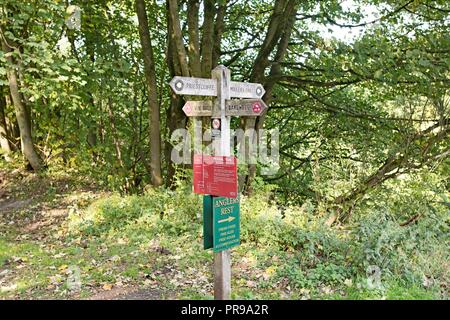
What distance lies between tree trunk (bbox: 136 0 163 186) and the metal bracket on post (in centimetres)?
564

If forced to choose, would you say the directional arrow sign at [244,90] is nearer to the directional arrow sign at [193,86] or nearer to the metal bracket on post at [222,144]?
the metal bracket on post at [222,144]

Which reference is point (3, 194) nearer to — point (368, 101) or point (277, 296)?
point (277, 296)

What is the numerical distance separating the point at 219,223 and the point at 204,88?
1.39m

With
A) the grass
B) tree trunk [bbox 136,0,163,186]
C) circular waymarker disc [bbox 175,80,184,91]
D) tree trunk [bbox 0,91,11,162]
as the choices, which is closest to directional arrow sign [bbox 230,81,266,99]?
circular waymarker disc [bbox 175,80,184,91]

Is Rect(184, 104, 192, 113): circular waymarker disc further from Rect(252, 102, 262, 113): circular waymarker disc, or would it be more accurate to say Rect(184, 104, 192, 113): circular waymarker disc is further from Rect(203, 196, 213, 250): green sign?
Rect(203, 196, 213, 250): green sign

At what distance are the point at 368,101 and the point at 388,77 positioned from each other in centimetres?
363

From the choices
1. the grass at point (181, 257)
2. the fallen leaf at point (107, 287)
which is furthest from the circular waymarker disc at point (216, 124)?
the fallen leaf at point (107, 287)

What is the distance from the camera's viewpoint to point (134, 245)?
678 cm

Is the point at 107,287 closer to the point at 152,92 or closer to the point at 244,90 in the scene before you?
the point at 244,90

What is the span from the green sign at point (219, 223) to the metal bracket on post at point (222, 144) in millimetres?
146

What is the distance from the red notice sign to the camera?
13.6 feet

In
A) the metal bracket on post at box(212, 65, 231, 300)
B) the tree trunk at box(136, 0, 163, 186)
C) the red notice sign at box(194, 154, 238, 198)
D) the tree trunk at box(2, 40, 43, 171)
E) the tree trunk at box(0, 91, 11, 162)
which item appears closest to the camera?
the red notice sign at box(194, 154, 238, 198)

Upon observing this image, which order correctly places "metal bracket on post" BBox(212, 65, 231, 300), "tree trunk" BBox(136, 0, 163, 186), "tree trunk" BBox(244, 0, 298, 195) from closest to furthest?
"metal bracket on post" BBox(212, 65, 231, 300), "tree trunk" BBox(244, 0, 298, 195), "tree trunk" BBox(136, 0, 163, 186)
